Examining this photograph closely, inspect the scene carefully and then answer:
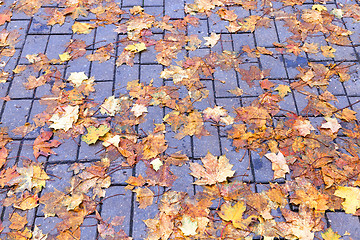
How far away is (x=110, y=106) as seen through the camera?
137 inches

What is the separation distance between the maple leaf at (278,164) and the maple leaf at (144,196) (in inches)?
43.2

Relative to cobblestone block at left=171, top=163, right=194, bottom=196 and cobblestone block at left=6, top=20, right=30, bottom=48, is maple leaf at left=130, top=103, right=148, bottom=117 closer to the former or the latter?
cobblestone block at left=171, top=163, right=194, bottom=196

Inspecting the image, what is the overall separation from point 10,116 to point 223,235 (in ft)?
7.75

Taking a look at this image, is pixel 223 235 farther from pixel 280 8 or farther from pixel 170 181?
pixel 280 8

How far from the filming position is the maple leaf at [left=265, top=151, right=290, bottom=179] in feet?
9.82

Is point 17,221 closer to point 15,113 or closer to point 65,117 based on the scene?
point 65,117

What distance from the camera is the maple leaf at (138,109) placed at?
340 centimetres

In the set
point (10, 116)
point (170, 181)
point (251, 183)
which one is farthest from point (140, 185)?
point (10, 116)

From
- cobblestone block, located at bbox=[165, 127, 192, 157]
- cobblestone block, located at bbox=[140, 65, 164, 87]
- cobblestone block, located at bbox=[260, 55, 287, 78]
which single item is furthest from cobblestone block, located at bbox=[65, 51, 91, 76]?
cobblestone block, located at bbox=[260, 55, 287, 78]

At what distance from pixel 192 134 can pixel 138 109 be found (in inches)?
24.1

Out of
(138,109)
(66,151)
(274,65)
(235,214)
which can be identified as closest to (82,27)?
(138,109)

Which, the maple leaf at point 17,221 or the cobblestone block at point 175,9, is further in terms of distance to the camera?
the cobblestone block at point 175,9

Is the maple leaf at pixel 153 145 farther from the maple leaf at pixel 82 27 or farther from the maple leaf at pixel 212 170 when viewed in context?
the maple leaf at pixel 82 27

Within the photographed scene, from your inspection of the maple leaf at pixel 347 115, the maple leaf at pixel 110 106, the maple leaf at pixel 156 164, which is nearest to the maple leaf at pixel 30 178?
the maple leaf at pixel 110 106
